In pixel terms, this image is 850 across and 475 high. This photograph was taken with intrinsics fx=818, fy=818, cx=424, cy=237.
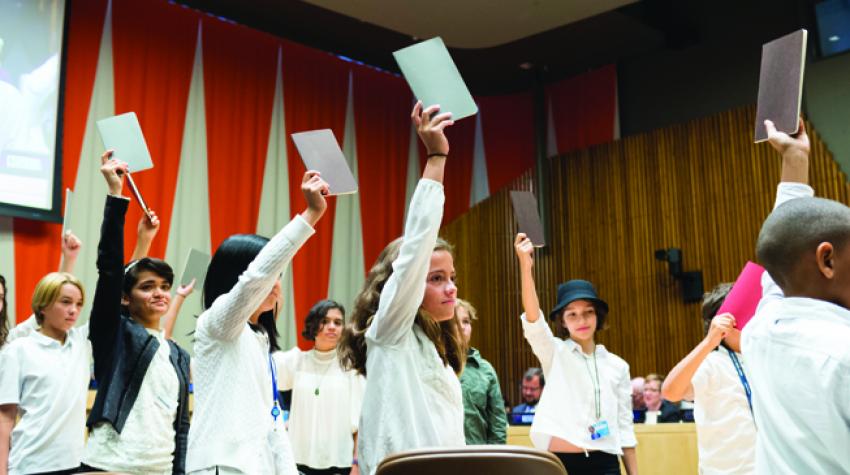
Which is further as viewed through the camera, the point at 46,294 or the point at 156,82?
the point at 156,82

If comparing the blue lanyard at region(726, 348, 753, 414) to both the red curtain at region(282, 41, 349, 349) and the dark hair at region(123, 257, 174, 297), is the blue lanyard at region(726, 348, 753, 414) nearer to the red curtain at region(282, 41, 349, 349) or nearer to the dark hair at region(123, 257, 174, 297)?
the dark hair at region(123, 257, 174, 297)

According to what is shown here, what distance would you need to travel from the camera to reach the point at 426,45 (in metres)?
1.97

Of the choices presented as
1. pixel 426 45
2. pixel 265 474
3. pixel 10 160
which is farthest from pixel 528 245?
pixel 10 160

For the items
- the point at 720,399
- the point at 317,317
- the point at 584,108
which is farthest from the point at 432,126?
the point at 584,108

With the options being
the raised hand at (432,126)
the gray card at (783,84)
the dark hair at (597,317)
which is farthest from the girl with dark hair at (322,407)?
the gray card at (783,84)

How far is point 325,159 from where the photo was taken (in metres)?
2.21

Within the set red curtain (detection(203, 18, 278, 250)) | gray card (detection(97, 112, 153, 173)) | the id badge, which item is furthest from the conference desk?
red curtain (detection(203, 18, 278, 250))

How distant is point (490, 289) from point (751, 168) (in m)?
2.87

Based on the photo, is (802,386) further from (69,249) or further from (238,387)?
(69,249)

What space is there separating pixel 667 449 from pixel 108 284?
3440 millimetres

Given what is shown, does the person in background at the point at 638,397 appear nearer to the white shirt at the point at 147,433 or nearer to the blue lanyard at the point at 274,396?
the white shirt at the point at 147,433

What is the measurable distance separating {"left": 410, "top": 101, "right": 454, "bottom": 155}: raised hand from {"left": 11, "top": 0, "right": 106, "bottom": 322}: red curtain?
17.5 ft

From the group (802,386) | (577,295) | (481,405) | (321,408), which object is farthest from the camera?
(321,408)

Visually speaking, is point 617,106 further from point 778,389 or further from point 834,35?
point 778,389
